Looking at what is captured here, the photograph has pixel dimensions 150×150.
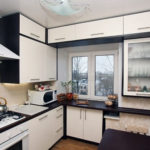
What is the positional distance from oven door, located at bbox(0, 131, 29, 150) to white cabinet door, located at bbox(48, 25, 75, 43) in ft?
5.28

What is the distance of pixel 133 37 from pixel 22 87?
2115 millimetres

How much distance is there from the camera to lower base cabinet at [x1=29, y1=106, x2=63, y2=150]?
1.71 m

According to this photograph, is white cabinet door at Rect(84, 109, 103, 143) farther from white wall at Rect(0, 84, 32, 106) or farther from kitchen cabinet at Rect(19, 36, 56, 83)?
white wall at Rect(0, 84, 32, 106)

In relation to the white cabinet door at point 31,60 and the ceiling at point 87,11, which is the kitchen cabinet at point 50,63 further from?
the ceiling at point 87,11

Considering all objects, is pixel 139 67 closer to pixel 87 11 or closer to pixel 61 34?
pixel 87 11

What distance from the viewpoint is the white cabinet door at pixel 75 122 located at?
2.29 metres

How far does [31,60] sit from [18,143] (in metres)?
1.21

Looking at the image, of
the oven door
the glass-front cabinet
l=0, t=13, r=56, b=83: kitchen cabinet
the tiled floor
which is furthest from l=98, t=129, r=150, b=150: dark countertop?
l=0, t=13, r=56, b=83: kitchen cabinet

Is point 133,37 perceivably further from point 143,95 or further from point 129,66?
point 143,95

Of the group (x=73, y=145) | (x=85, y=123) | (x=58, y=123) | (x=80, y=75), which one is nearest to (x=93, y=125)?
(x=85, y=123)

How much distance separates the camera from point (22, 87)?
7.34 feet

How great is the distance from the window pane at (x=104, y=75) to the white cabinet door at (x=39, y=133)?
135 centimetres

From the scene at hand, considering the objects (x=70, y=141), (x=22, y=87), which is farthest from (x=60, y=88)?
(x=70, y=141)

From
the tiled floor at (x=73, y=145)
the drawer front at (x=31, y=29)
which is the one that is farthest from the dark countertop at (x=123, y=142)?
A: the drawer front at (x=31, y=29)
